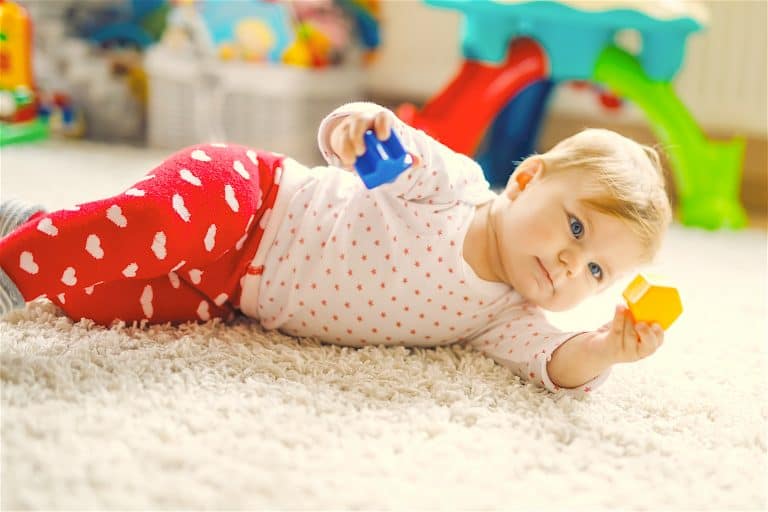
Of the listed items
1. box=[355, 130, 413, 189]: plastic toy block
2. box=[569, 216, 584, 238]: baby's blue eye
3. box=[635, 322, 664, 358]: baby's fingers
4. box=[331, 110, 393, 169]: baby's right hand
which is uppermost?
box=[331, 110, 393, 169]: baby's right hand

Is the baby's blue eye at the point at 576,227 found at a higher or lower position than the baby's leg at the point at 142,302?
higher

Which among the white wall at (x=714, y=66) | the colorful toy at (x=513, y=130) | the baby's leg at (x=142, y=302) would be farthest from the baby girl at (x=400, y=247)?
the white wall at (x=714, y=66)

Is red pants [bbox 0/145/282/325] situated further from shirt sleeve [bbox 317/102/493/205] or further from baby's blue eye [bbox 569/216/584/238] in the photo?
baby's blue eye [bbox 569/216/584/238]

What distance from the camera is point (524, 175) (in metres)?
0.94

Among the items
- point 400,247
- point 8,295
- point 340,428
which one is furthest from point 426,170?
point 8,295

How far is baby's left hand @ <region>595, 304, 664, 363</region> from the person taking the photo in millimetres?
767

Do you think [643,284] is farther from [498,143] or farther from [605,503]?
[498,143]

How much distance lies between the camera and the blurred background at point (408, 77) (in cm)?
171

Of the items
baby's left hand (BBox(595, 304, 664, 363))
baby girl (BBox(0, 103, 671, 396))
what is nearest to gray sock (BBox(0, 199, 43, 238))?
baby girl (BBox(0, 103, 671, 396))

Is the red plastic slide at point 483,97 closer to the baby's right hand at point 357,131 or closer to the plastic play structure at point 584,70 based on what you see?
the plastic play structure at point 584,70

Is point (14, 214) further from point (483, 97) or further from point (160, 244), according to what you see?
point (483, 97)

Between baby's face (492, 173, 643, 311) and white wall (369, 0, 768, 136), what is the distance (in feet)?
4.26

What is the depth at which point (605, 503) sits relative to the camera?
2.03ft

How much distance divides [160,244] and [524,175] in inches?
15.6
